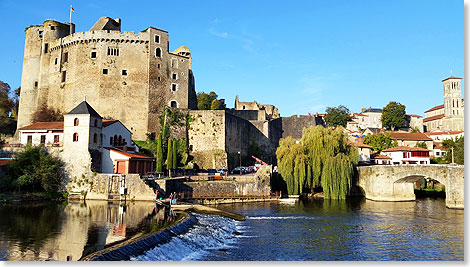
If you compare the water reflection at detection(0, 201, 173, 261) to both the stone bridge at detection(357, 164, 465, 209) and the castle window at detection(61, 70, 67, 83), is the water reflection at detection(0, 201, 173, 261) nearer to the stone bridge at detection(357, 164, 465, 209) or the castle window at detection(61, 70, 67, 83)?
the stone bridge at detection(357, 164, 465, 209)

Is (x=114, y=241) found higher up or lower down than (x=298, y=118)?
lower down

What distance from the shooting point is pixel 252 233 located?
20.5 m

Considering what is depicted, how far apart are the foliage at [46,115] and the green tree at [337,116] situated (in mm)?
50163

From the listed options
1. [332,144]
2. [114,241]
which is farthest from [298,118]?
[114,241]

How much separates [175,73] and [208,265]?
130 ft

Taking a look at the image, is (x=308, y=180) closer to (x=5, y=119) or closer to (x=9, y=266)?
(x=9, y=266)

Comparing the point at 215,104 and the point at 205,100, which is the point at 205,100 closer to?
the point at 205,100

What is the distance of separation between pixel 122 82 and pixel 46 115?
34.0 ft

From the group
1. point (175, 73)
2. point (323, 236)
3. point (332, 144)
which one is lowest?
point (323, 236)

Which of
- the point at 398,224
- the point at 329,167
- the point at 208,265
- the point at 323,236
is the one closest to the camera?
the point at 208,265

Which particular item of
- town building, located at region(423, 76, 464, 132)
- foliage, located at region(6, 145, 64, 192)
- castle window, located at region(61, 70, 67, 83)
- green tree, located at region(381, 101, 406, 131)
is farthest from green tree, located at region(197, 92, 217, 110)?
town building, located at region(423, 76, 464, 132)

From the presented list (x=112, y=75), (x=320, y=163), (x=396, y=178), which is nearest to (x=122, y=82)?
(x=112, y=75)

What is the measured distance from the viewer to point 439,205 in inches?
1272

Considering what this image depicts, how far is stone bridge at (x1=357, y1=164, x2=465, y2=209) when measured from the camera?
104ft
